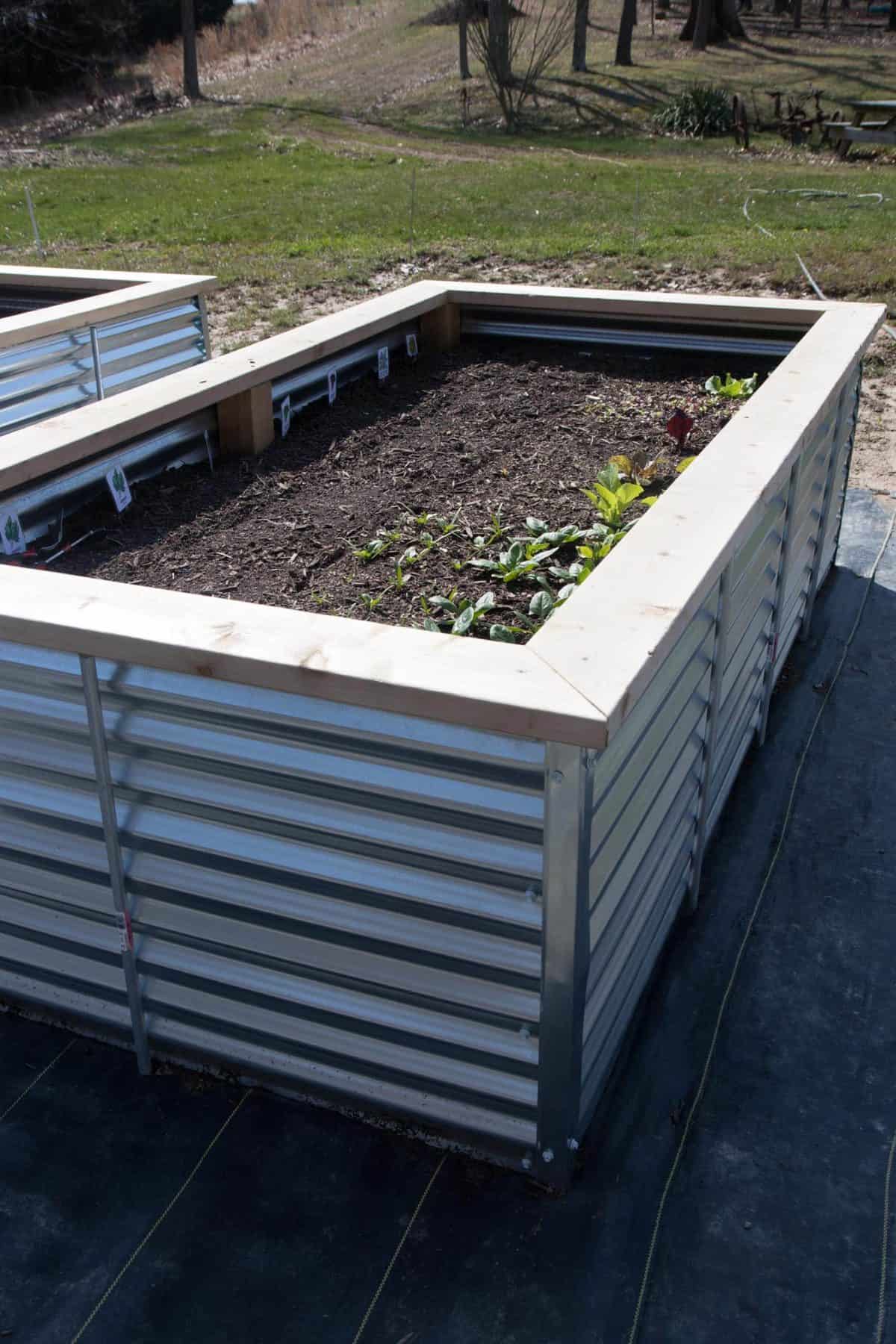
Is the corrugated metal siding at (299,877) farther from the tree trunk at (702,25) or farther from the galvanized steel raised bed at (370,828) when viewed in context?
the tree trunk at (702,25)

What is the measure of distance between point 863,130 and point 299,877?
21.9 metres

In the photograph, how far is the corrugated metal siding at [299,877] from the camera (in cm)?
221

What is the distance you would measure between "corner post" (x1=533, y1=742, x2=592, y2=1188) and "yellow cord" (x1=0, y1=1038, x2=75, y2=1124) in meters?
1.14

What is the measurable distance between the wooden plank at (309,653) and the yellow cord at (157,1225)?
3.51 feet

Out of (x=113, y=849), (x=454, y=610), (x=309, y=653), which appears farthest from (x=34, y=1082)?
(x=454, y=610)

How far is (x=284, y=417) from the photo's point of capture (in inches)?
184

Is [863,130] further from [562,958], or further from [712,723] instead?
[562,958]

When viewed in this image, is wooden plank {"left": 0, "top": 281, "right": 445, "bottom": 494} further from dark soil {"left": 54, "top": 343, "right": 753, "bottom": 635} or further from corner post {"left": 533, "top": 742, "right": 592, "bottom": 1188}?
corner post {"left": 533, "top": 742, "right": 592, "bottom": 1188}

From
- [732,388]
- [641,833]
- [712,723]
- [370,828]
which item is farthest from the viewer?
[732,388]

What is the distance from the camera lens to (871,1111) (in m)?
2.68

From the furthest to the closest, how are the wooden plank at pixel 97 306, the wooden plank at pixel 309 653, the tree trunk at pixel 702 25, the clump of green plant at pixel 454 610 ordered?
the tree trunk at pixel 702 25 < the wooden plank at pixel 97 306 < the clump of green plant at pixel 454 610 < the wooden plank at pixel 309 653

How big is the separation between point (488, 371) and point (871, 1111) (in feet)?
12.9

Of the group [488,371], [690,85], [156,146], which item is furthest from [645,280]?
[690,85]

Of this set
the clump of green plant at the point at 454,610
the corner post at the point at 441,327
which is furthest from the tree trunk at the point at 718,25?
the clump of green plant at the point at 454,610
